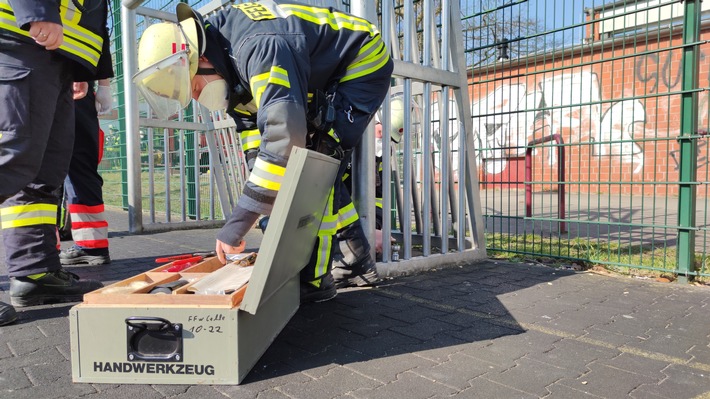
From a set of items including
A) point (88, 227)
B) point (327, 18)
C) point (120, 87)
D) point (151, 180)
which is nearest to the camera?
point (327, 18)

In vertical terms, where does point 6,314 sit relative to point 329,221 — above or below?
below

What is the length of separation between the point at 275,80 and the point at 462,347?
4.27 ft

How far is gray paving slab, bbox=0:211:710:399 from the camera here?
5.65ft

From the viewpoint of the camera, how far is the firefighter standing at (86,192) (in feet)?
12.8

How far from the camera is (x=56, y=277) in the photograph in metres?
2.73

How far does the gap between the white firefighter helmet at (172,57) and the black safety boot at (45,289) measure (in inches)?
45.9

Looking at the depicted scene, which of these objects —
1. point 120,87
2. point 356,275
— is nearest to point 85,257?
point 356,275

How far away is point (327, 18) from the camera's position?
2.58 meters

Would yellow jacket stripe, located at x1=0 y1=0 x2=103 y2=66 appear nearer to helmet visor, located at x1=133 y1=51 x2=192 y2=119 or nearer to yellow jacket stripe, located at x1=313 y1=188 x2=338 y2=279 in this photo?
helmet visor, located at x1=133 y1=51 x2=192 y2=119

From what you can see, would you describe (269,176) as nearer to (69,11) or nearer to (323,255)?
(323,255)

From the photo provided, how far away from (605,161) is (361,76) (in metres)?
6.49

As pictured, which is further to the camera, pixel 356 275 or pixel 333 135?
pixel 356 275

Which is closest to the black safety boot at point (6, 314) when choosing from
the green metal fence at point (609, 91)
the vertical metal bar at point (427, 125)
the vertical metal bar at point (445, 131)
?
the vertical metal bar at point (427, 125)

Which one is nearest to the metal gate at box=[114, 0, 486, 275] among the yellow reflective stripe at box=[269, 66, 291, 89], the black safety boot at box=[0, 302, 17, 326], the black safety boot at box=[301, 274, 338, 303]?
the black safety boot at box=[301, 274, 338, 303]
